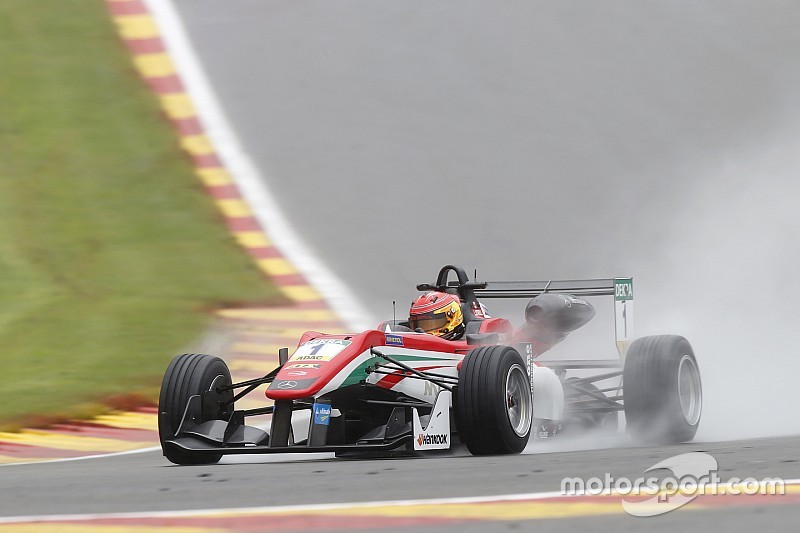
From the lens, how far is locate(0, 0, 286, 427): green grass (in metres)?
11.8

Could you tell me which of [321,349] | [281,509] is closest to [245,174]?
[321,349]

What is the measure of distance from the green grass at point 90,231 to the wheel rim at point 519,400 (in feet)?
13.8

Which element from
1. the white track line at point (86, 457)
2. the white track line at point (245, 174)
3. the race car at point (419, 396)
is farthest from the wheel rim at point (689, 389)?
the white track line at point (245, 174)

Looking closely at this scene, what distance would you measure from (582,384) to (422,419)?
2.43 meters

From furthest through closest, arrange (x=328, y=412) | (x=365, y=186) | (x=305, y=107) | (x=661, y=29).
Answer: (x=661, y=29)
(x=305, y=107)
(x=365, y=186)
(x=328, y=412)

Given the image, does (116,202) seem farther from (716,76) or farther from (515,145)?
(716,76)

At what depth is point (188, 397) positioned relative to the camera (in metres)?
8.44

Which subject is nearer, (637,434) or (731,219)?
(637,434)

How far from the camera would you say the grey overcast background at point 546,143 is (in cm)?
1551

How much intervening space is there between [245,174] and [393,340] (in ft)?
29.9

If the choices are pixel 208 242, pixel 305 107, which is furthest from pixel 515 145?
pixel 208 242

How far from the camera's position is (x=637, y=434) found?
9609 mm

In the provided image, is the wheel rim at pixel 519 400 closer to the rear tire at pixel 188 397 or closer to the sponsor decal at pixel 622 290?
the rear tire at pixel 188 397

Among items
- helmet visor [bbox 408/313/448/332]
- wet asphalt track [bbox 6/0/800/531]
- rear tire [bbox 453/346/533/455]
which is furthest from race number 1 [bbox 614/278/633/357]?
rear tire [bbox 453/346/533/455]
